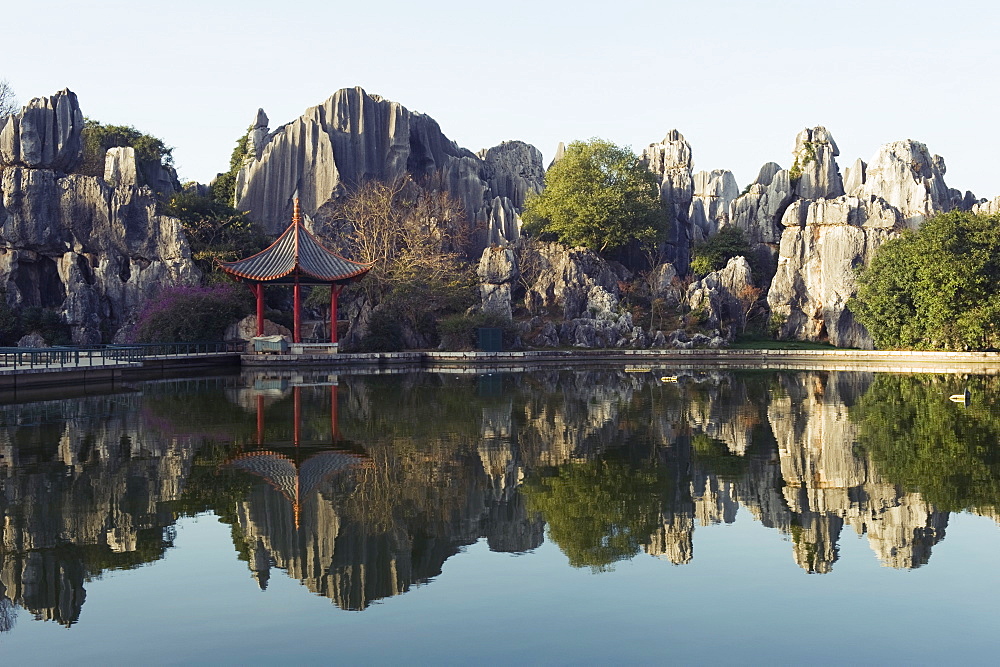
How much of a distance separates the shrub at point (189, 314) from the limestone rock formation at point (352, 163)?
47.8ft

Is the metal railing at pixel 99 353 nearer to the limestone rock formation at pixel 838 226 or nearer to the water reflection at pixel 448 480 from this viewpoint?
the water reflection at pixel 448 480

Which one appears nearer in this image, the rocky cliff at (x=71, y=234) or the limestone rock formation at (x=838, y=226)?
the rocky cliff at (x=71, y=234)

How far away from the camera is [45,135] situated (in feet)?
168

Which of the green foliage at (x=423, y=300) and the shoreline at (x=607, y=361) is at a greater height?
the green foliage at (x=423, y=300)

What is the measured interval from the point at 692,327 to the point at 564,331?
724 centimetres

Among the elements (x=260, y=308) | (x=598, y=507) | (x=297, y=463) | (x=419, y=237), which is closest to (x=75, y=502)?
(x=297, y=463)

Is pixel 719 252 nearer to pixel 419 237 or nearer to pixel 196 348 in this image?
pixel 419 237

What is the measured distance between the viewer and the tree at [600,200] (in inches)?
2206

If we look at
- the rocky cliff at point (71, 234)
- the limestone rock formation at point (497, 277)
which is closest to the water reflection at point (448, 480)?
the rocky cliff at point (71, 234)

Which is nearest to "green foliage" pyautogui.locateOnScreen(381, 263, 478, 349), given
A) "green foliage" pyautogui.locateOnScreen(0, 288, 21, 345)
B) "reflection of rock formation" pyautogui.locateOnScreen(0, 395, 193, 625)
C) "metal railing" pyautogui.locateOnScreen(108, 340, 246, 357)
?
"metal railing" pyautogui.locateOnScreen(108, 340, 246, 357)

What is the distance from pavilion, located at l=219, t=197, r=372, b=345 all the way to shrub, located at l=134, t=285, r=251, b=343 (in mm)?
1747

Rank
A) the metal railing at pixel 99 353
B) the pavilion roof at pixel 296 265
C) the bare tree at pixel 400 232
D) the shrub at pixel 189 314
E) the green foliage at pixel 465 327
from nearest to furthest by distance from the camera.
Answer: the metal railing at pixel 99 353, the pavilion roof at pixel 296 265, the shrub at pixel 189 314, the green foliage at pixel 465 327, the bare tree at pixel 400 232

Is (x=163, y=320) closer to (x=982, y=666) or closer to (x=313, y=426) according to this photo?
(x=313, y=426)

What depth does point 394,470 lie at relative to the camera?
14.4m
